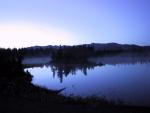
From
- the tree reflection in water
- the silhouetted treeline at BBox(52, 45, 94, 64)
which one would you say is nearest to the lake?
the tree reflection in water

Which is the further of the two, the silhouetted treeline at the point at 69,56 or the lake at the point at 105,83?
the silhouetted treeline at the point at 69,56

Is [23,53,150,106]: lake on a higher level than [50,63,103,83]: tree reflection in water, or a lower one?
higher

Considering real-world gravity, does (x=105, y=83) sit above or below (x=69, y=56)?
above

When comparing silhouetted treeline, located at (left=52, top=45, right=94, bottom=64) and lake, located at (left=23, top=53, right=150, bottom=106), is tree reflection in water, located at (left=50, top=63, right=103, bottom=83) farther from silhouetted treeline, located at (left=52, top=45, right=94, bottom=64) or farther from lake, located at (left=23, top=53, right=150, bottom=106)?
silhouetted treeline, located at (left=52, top=45, right=94, bottom=64)

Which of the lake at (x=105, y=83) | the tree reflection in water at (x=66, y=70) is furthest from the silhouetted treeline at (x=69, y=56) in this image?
the lake at (x=105, y=83)

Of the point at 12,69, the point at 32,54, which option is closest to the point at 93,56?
the point at 32,54

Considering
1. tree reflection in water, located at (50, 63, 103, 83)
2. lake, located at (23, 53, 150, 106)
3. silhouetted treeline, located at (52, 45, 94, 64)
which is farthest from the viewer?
silhouetted treeline, located at (52, 45, 94, 64)

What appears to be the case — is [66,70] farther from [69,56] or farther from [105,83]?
[69,56]

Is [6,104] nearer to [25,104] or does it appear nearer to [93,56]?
[25,104]

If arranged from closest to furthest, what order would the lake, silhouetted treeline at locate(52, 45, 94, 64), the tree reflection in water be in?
the lake < the tree reflection in water < silhouetted treeline at locate(52, 45, 94, 64)

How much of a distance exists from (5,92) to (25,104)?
589 centimetres

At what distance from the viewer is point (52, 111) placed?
53.8ft

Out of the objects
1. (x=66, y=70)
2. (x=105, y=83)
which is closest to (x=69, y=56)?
(x=66, y=70)

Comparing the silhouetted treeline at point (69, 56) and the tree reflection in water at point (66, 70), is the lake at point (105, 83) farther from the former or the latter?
the silhouetted treeline at point (69, 56)
